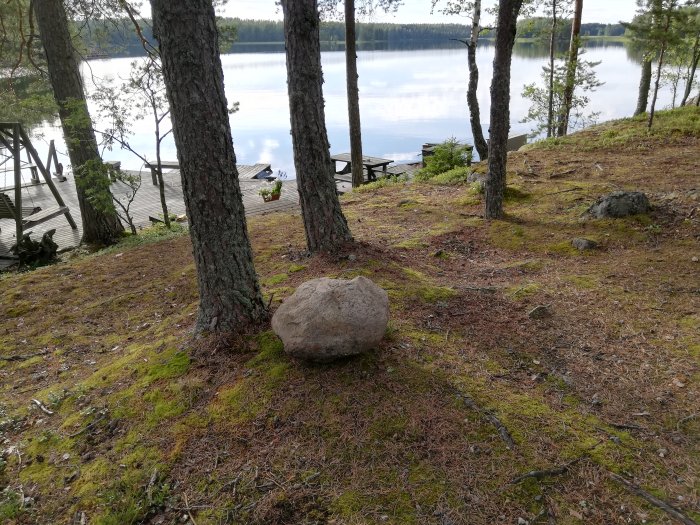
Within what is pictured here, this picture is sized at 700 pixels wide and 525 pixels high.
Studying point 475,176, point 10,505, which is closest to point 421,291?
point 10,505

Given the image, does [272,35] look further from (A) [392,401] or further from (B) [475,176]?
(A) [392,401]

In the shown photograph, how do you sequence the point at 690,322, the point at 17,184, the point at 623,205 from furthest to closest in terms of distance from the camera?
the point at 17,184
the point at 623,205
the point at 690,322

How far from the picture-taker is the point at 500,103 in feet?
22.2

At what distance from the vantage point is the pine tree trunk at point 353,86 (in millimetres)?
11719

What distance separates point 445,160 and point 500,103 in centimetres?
655

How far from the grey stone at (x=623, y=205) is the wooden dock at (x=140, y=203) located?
7.42 metres

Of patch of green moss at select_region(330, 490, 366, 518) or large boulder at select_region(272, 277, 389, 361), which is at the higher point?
large boulder at select_region(272, 277, 389, 361)

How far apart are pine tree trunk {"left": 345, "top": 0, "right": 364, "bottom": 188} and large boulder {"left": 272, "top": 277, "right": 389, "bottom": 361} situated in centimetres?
922

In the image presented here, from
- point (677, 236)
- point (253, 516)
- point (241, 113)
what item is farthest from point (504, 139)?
point (241, 113)

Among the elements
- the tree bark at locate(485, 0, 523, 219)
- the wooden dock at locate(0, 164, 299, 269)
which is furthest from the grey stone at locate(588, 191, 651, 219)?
the wooden dock at locate(0, 164, 299, 269)

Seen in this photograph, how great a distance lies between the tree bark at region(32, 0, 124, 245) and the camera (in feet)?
26.5

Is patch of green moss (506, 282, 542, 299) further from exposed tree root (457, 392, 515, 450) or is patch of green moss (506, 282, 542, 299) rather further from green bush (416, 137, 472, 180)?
green bush (416, 137, 472, 180)

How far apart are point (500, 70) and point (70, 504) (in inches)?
274

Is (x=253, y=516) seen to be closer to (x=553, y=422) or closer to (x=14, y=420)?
(x=553, y=422)
